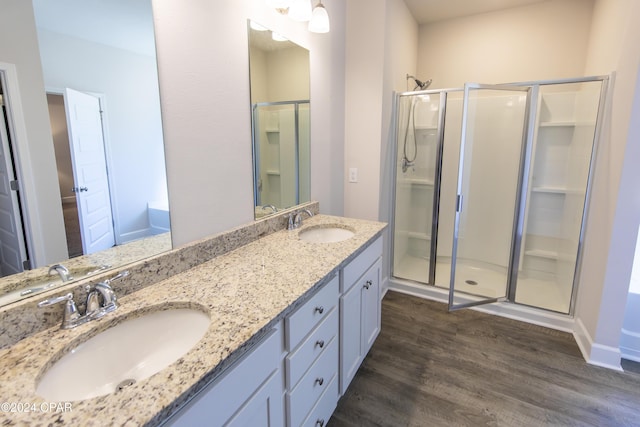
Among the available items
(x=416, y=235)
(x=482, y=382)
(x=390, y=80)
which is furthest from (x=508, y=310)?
(x=390, y=80)

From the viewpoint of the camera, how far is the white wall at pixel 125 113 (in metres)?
0.92

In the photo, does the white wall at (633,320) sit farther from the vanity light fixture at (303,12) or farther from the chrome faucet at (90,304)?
the chrome faucet at (90,304)

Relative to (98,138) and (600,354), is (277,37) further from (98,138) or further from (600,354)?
(600,354)

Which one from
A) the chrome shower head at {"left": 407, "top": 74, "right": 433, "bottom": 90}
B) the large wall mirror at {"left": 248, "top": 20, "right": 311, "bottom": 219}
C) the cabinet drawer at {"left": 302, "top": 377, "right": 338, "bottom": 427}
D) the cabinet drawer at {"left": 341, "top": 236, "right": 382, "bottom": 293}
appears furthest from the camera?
the chrome shower head at {"left": 407, "top": 74, "right": 433, "bottom": 90}

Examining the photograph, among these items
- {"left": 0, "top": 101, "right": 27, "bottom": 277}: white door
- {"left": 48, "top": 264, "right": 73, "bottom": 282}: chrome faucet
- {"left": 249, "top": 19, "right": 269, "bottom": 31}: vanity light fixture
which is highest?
{"left": 249, "top": 19, "right": 269, "bottom": 31}: vanity light fixture

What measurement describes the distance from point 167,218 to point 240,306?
20.0 inches

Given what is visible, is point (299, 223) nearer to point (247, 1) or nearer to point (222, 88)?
point (222, 88)

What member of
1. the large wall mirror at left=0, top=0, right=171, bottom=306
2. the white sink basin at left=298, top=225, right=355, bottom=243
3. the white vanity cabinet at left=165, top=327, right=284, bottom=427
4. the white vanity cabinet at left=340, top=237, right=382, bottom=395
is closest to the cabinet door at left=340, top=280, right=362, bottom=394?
the white vanity cabinet at left=340, top=237, right=382, bottom=395

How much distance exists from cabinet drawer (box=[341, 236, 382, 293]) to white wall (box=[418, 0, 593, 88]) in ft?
7.63

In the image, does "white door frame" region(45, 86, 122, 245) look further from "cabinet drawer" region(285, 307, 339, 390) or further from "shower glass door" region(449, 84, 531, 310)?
"shower glass door" region(449, 84, 531, 310)

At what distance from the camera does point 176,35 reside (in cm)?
119

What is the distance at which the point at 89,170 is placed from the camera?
988mm

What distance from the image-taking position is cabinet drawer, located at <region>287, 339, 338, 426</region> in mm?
1155

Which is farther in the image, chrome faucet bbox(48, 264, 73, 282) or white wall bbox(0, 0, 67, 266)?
chrome faucet bbox(48, 264, 73, 282)
